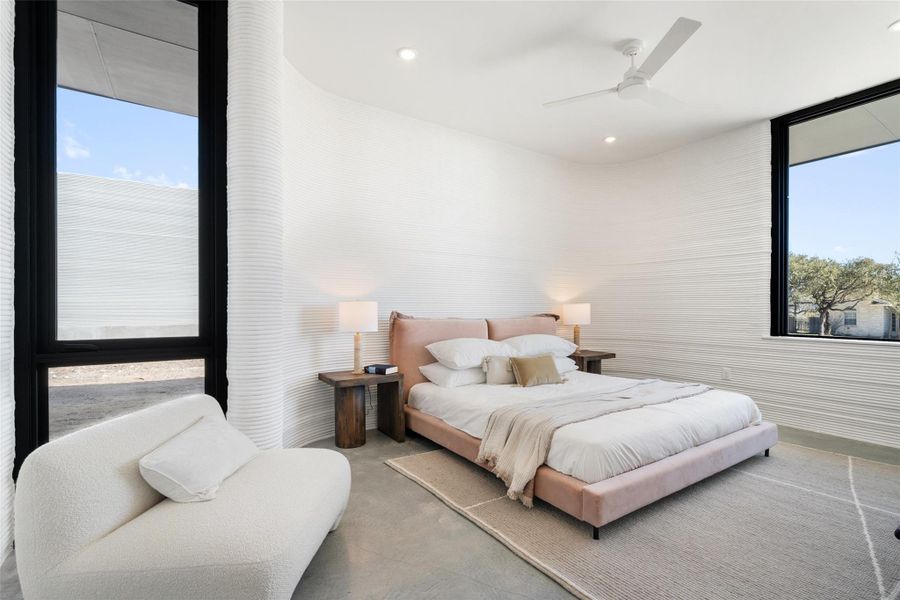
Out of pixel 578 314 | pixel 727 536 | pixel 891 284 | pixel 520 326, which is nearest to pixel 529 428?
pixel 727 536

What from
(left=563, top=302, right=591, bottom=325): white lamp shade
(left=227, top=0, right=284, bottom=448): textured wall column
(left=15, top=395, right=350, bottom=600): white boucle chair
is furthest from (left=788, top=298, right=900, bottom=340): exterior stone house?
(left=227, top=0, right=284, bottom=448): textured wall column

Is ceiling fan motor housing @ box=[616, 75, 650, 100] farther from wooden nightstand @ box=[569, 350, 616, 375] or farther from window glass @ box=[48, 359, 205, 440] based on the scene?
window glass @ box=[48, 359, 205, 440]

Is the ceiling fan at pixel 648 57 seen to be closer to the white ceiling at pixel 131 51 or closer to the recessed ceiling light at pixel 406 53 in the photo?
the recessed ceiling light at pixel 406 53

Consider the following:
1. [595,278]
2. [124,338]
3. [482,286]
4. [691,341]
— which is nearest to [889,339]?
[691,341]

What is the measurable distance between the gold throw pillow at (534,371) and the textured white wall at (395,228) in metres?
1.09

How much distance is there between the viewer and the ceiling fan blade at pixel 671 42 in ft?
7.39

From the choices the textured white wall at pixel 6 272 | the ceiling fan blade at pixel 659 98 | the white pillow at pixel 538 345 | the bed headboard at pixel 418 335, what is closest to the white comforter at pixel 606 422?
the bed headboard at pixel 418 335

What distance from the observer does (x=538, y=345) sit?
13.9 feet

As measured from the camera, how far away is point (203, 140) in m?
2.59

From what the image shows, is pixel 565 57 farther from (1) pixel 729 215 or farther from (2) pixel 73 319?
(2) pixel 73 319

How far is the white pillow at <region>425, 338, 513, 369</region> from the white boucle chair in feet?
6.82

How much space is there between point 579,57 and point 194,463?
3.47 meters

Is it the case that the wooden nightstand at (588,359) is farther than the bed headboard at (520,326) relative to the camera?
Yes

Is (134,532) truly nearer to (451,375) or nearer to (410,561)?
(410,561)
